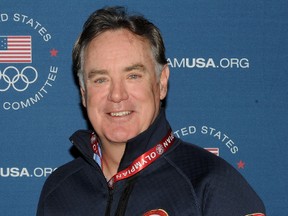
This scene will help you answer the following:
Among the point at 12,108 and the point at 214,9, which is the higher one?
the point at 214,9

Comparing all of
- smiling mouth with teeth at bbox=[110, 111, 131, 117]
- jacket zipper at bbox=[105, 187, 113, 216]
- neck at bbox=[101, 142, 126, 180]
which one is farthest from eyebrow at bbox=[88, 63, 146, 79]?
jacket zipper at bbox=[105, 187, 113, 216]

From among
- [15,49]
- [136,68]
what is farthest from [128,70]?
[15,49]

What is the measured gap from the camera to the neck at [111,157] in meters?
1.82

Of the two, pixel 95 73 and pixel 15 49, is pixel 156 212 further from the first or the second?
pixel 15 49

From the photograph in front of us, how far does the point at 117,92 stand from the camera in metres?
1.73

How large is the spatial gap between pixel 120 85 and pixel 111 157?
279 millimetres

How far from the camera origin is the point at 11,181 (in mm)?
2424

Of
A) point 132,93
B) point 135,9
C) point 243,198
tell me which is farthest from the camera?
point 135,9

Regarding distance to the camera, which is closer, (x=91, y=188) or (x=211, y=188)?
(x=211, y=188)

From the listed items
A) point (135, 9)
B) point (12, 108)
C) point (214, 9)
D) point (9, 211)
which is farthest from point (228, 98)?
point (9, 211)

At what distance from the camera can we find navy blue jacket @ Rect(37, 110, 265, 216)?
64.2 inches

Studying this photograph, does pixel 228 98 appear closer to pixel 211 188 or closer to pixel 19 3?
pixel 211 188

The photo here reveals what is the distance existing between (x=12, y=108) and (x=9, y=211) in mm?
476

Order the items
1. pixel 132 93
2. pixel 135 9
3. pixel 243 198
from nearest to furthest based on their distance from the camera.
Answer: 1. pixel 243 198
2. pixel 132 93
3. pixel 135 9
